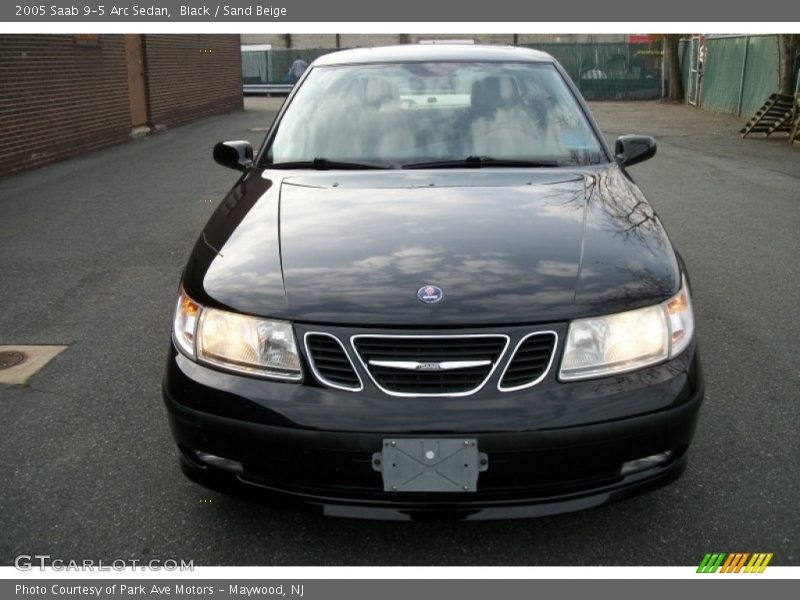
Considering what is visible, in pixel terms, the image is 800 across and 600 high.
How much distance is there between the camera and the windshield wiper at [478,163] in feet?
11.5

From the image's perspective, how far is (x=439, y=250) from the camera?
263 cm

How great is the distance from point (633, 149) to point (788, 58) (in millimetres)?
14258

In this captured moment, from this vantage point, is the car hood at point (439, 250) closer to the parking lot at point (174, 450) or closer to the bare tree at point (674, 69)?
the parking lot at point (174, 450)

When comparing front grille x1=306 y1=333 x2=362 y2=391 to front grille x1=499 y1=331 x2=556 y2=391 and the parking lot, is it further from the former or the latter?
the parking lot

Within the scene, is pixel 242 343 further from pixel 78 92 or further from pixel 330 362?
pixel 78 92

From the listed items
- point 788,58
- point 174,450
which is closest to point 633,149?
point 174,450

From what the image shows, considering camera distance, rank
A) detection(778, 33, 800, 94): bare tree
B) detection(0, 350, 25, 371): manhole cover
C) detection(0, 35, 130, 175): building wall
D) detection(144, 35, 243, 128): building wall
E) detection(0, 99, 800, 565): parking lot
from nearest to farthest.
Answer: detection(0, 99, 800, 565): parking lot, detection(0, 350, 25, 371): manhole cover, detection(0, 35, 130, 175): building wall, detection(778, 33, 800, 94): bare tree, detection(144, 35, 243, 128): building wall

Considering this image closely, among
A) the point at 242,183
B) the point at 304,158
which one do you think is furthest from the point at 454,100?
the point at 242,183

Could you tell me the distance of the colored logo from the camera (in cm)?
249

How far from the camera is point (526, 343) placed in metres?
2.30

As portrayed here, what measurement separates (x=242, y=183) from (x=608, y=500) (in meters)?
2.15

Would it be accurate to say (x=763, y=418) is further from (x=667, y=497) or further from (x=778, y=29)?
(x=778, y=29)

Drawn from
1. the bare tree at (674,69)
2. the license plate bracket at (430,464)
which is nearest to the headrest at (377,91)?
the license plate bracket at (430,464)

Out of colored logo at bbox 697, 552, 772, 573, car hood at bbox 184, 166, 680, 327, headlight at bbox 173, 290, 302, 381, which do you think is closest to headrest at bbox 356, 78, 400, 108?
car hood at bbox 184, 166, 680, 327
